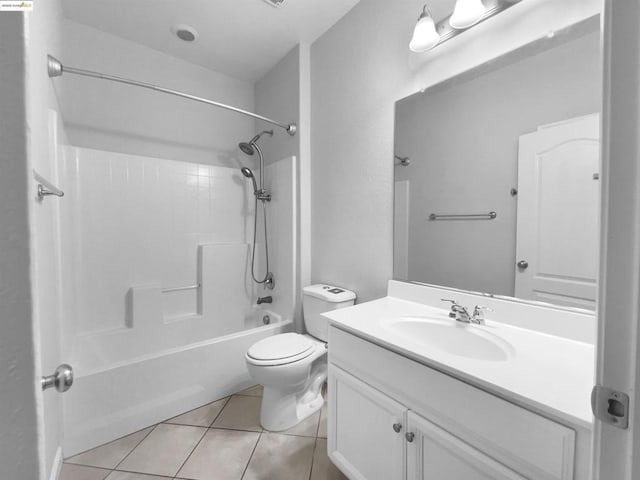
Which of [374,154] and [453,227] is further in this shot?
[374,154]

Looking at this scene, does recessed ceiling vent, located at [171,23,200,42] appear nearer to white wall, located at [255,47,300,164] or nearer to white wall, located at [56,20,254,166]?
white wall, located at [56,20,254,166]

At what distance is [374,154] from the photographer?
1.60 m

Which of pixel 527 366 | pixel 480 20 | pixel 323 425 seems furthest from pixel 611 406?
pixel 323 425

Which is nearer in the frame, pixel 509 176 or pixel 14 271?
pixel 14 271

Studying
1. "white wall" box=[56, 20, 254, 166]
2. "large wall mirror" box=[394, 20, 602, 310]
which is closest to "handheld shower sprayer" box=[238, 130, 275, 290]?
"white wall" box=[56, 20, 254, 166]

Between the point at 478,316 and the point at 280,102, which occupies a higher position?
the point at 280,102

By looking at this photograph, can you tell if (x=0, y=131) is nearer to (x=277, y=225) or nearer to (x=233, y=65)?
(x=277, y=225)

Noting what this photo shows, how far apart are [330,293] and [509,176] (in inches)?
45.1

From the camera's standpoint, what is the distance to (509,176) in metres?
1.10

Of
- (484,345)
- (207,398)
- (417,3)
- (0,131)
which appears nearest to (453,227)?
(484,345)

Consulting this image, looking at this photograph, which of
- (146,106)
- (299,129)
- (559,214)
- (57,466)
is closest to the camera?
(559,214)

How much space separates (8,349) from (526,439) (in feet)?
3.08

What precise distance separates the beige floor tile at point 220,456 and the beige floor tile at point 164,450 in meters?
0.05

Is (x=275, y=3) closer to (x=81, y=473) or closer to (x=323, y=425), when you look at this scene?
(x=323, y=425)
